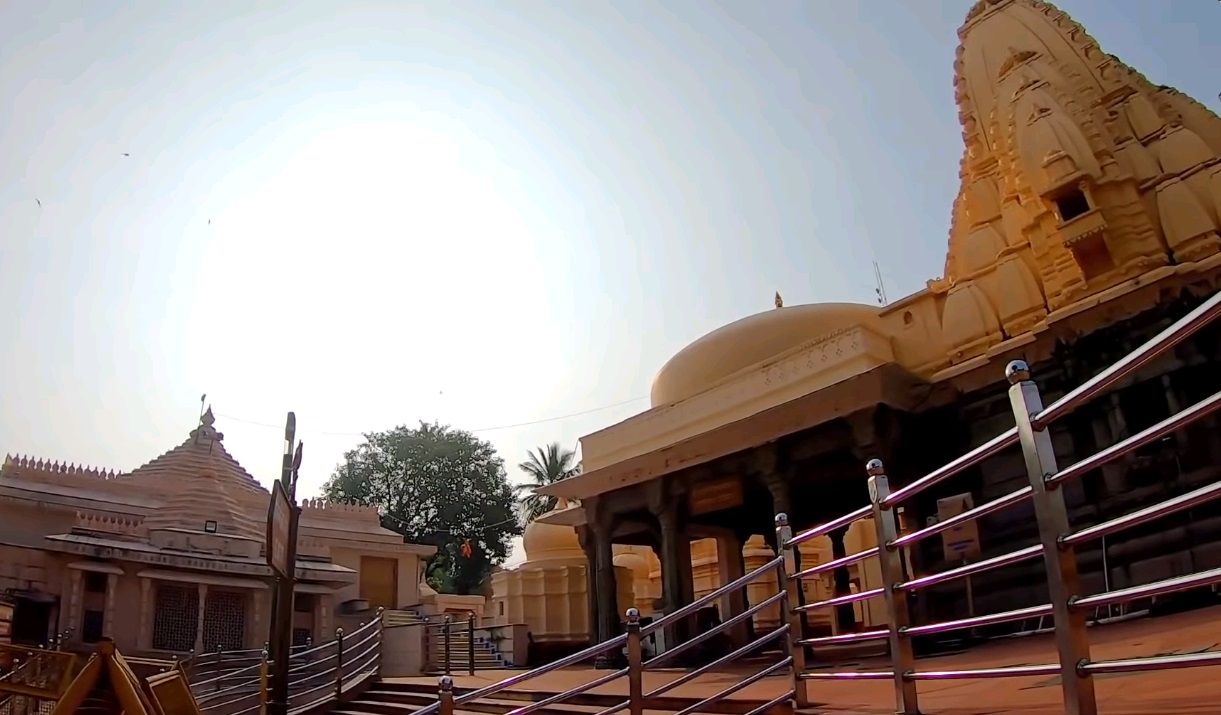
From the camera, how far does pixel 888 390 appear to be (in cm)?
1128

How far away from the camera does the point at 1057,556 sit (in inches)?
96.5

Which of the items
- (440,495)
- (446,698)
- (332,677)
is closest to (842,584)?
(332,677)

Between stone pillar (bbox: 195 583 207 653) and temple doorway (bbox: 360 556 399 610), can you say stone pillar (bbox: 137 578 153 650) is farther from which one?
temple doorway (bbox: 360 556 399 610)

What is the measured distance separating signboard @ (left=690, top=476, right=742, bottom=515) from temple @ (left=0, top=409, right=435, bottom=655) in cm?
1506

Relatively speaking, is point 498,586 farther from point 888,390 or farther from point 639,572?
point 888,390

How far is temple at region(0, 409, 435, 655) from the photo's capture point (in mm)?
22031

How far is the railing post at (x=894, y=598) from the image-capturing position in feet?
11.4

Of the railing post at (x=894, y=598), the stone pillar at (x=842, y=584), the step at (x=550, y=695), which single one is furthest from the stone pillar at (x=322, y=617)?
the railing post at (x=894, y=598)

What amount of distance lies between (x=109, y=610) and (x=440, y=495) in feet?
71.5

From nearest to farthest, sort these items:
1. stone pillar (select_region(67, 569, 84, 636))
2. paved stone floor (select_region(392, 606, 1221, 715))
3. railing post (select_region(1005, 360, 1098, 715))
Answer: railing post (select_region(1005, 360, 1098, 715)) < paved stone floor (select_region(392, 606, 1221, 715)) < stone pillar (select_region(67, 569, 84, 636))

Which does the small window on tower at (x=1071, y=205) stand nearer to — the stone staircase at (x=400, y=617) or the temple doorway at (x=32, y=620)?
the stone staircase at (x=400, y=617)

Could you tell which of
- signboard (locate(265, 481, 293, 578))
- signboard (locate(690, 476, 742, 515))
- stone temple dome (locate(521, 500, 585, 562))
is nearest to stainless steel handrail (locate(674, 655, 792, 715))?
signboard (locate(265, 481, 293, 578))

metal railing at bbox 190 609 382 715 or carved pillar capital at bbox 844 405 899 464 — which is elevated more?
carved pillar capital at bbox 844 405 899 464

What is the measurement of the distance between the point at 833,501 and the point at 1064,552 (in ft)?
46.0
